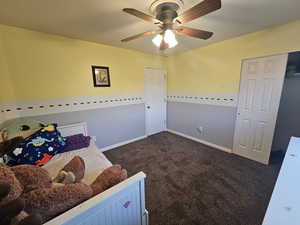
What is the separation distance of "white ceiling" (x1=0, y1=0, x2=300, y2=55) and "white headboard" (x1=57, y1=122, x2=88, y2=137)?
1.55 m

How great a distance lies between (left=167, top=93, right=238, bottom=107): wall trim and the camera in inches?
98.9

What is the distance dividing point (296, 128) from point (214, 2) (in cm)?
284

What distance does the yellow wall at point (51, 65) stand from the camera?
1.82m

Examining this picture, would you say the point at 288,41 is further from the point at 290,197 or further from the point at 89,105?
the point at 89,105

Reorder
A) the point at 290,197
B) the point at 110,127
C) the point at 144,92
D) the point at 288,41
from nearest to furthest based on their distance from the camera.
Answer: the point at 290,197, the point at 288,41, the point at 110,127, the point at 144,92

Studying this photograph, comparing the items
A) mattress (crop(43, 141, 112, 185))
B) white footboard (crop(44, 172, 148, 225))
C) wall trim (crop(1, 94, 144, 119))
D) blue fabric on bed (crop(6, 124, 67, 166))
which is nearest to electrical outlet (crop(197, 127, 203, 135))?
wall trim (crop(1, 94, 144, 119))

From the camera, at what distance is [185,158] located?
246 centimetres

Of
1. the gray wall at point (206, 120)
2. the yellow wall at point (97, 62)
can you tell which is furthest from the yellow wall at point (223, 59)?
the gray wall at point (206, 120)

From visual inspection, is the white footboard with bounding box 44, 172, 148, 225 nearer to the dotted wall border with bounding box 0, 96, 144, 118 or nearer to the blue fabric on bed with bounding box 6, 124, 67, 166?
the blue fabric on bed with bounding box 6, 124, 67, 166

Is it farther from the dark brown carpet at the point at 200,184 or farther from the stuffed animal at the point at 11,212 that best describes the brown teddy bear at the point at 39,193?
the dark brown carpet at the point at 200,184

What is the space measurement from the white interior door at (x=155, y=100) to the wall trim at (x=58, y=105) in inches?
24.1

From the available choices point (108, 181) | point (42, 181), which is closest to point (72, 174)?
point (42, 181)

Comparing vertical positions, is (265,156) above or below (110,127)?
below

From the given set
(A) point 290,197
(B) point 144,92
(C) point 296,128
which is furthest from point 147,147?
(C) point 296,128
